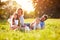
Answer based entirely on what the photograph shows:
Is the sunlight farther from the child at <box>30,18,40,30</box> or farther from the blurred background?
the child at <box>30,18,40,30</box>

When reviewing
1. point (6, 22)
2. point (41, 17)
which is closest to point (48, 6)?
point (41, 17)

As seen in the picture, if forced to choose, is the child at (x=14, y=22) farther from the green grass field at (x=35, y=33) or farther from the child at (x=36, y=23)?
the child at (x=36, y=23)

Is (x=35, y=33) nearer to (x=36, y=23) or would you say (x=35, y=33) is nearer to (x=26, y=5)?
(x=36, y=23)

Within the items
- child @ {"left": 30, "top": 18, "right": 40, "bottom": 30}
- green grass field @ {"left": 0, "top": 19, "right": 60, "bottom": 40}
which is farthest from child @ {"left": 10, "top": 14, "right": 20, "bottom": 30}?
child @ {"left": 30, "top": 18, "right": 40, "bottom": 30}

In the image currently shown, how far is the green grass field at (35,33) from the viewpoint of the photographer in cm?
162

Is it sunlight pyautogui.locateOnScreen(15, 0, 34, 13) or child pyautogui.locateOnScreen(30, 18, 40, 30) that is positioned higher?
sunlight pyautogui.locateOnScreen(15, 0, 34, 13)

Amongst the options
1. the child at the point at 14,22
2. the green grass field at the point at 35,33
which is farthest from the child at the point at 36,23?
the child at the point at 14,22

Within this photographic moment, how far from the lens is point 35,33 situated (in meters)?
1.63

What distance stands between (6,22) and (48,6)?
45cm

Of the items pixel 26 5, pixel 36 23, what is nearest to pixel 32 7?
pixel 26 5

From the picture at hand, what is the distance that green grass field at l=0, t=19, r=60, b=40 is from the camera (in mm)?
1621

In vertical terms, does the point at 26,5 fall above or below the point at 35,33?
above

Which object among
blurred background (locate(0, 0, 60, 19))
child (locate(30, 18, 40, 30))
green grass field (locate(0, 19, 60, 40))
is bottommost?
green grass field (locate(0, 19, 60, 40))

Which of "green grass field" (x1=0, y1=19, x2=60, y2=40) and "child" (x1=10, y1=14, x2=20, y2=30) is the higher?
"child" (x1=10, y1=14, x2=20, y2=30)
